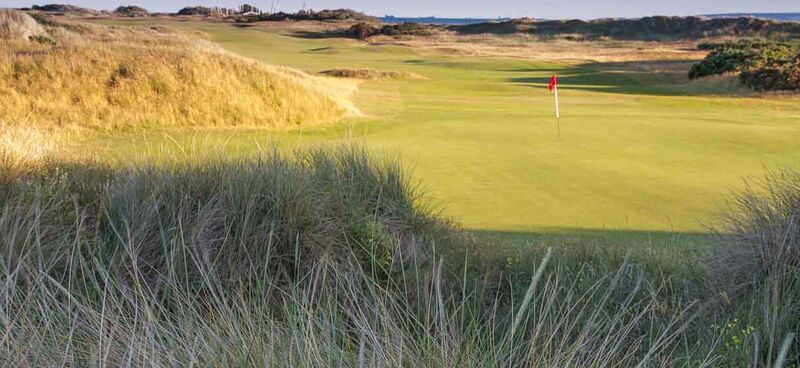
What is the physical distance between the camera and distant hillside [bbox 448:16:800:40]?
61406 millimetres

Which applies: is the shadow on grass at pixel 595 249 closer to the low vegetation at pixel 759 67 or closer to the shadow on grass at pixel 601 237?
the shadow on grass at pixel 601 237

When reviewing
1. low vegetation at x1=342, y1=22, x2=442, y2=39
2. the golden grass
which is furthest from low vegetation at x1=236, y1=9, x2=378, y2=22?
the golden grass

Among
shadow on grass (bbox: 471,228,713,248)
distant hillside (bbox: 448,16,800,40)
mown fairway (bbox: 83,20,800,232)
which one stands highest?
distant hillside (bbox: 448,16,800,40)

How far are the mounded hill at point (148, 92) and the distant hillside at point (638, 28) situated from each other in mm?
54009

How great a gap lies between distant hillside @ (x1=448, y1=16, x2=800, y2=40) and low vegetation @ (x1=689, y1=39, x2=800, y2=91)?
120ft

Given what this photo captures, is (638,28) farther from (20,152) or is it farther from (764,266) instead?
(764,266)

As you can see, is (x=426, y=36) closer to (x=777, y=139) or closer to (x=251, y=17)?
(x=251, y=17)

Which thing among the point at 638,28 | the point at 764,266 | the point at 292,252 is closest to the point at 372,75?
the point at 292,252

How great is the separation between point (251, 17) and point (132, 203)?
72440 mm

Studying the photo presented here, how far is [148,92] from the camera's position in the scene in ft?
41.4

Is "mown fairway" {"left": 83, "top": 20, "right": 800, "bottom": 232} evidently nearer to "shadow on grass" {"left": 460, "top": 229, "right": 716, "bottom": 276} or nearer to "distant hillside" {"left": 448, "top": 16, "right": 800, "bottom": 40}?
"shadow on grass" {"left": 460, "top": 229, "right": 716, "bottom": 276}

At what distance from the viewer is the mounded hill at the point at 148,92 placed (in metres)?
11.7

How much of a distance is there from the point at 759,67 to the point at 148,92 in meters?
18.1

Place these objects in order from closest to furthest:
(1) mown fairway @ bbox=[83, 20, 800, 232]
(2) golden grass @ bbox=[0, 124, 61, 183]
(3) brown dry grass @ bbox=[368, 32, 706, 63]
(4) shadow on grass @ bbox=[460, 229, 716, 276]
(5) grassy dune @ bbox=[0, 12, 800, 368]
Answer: (5) grassy dune @ bbox=[0, 12, 800, 368] → (4) shadow on grass @ bbox=[460, 229, 716, 276] → (2) golden grass @ bbox=[0, 124, 61, 183] → (1) mown fairway @ bbox=[83, 20, 800, 232] → (3) brown dry grass @ bbox=[368, 32, 706, 63]
